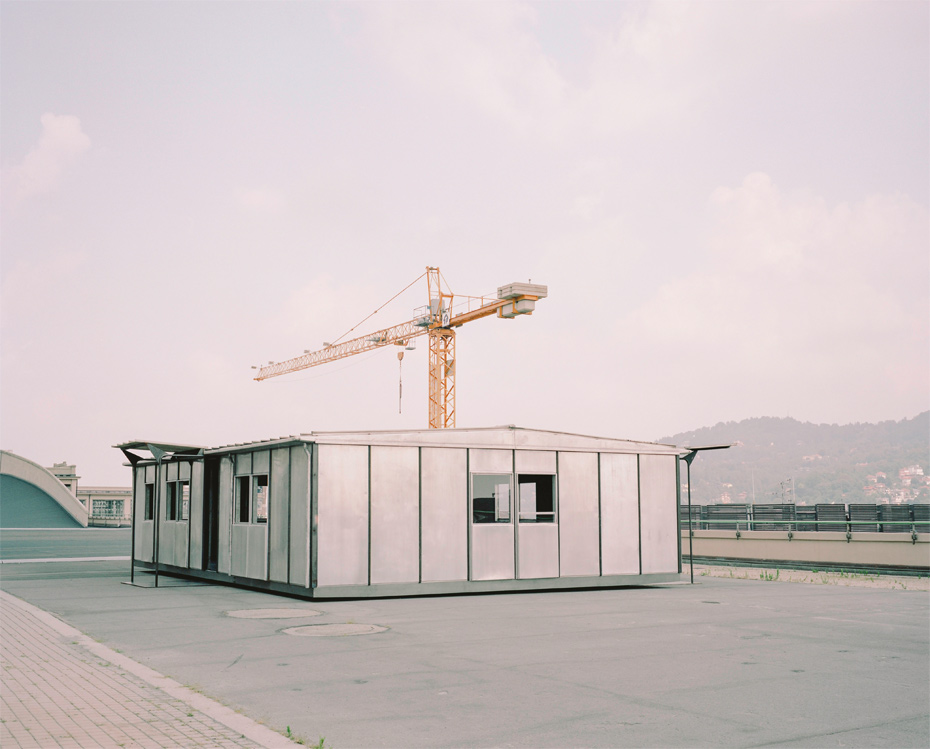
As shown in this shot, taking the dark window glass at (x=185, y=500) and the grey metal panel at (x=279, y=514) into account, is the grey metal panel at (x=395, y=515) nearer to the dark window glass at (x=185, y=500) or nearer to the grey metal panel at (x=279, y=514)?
the grey metal panel at (x=279, y=514)

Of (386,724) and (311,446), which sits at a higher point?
(311,446)

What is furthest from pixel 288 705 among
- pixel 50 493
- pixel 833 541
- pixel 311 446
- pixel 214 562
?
pixel 50 493

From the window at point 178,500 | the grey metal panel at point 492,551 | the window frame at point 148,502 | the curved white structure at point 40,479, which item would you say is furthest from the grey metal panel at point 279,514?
the curved white structure at point 40,479

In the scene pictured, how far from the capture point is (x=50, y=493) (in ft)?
263

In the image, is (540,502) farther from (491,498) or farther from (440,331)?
(440,331)

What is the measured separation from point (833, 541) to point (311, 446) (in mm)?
16572

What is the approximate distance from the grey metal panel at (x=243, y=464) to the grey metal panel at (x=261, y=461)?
0.19m

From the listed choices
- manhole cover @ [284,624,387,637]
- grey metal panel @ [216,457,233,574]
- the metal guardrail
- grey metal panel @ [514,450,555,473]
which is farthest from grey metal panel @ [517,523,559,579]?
grey metal panel @ [216,457,233,574]

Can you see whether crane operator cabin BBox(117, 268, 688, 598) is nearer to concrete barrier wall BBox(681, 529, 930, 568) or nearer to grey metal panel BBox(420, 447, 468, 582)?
grey metal panel BBox(420, 447, 468, 582)

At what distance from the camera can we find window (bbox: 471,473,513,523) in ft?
66.2

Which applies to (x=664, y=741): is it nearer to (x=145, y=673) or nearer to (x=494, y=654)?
(x=494, y=654)

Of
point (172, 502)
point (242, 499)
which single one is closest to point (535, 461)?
point (242, 499)

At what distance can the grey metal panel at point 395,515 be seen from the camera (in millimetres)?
17953

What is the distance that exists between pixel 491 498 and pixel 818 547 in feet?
33.6
